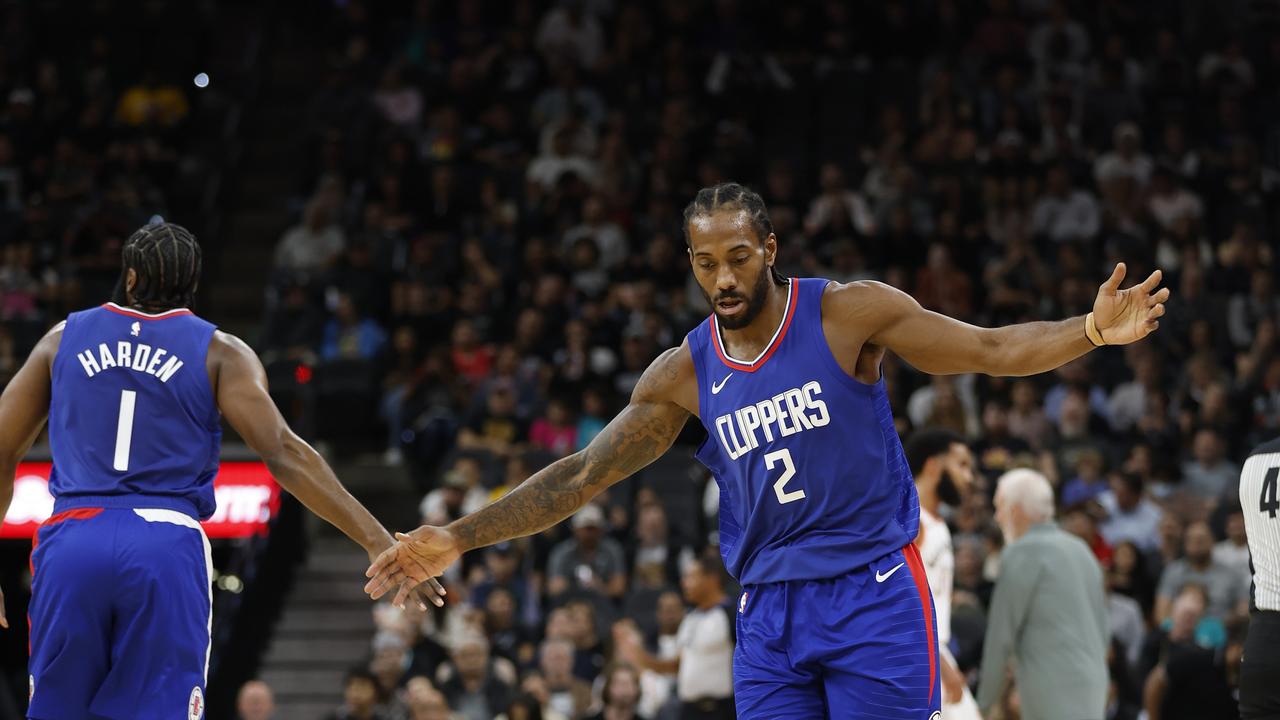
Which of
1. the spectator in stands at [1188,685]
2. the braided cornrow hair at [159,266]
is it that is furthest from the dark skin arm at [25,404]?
the spectator in stands at [1188,685]

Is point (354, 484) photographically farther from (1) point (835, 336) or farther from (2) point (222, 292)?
(1) point (835, 336)

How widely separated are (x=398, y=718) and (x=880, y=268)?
7054mm

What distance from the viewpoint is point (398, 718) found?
11.9m

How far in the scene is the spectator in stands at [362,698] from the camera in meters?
11.8

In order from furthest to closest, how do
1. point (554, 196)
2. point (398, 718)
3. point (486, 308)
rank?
point (554, 196)
point (486, 308)
point (398, 718)

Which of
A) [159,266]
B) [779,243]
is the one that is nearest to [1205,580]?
[779,243]

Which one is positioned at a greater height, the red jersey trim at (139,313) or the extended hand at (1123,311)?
the red jersey trim at (139,313)

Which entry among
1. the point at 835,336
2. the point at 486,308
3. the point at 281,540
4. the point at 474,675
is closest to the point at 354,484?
the point at 281,540

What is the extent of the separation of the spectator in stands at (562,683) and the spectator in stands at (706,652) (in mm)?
996

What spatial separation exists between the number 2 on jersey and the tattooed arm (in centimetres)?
50

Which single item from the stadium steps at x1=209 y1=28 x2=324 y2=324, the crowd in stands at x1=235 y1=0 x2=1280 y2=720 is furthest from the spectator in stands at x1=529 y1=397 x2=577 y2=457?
the stadium steps at x1=209 y1=28 x2=324 y2=324

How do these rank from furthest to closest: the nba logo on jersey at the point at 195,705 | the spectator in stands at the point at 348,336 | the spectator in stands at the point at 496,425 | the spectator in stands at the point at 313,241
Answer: the spectator in stands at the point at 313,241 < the spectator in stands at the point at 348,336 < the spectator in stands at the point at 496,425 < the nba logo on jersey at the point at 195,705

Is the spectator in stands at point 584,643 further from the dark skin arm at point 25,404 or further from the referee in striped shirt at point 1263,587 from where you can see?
the dark skin arm at point 25,404

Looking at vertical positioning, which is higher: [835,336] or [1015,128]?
[1015,128]
